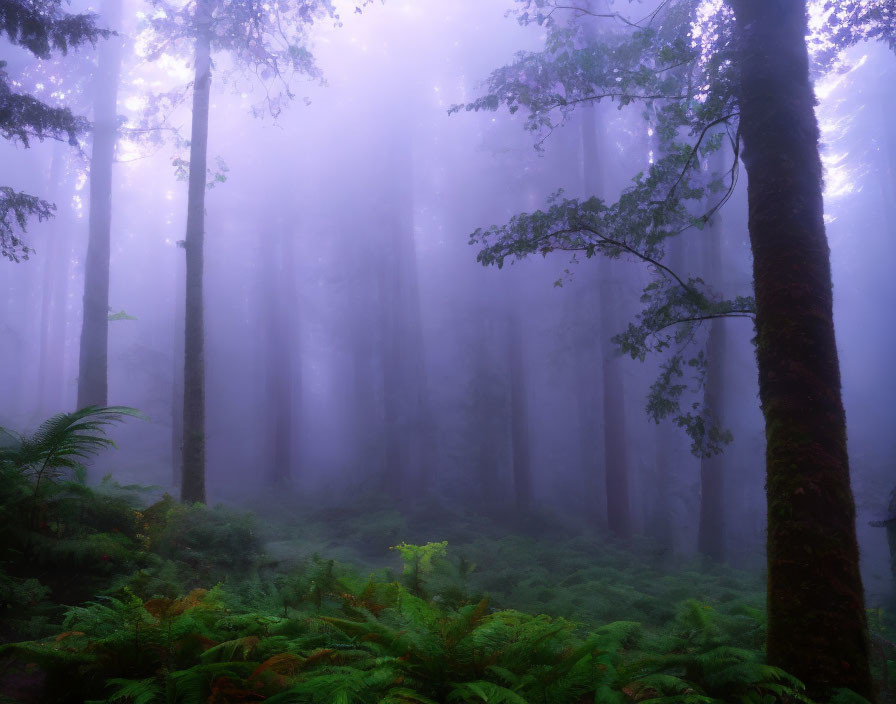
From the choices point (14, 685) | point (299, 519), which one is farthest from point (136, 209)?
point (14, 685)

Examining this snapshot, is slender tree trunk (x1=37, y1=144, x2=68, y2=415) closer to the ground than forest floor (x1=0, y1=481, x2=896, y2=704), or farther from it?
farther from it

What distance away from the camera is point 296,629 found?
146 inches

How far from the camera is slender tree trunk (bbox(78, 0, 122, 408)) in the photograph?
41.0 ft

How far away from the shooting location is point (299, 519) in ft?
55.6

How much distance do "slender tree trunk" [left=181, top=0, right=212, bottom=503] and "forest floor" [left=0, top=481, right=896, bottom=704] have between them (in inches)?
104

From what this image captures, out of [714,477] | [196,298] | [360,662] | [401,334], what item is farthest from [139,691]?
[401,334]

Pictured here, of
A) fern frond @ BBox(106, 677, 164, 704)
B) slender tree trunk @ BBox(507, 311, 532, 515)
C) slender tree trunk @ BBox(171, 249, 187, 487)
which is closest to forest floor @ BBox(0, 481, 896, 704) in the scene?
fern frond @ BBox(106, 677, 164, 704)

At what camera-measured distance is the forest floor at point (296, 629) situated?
2.90m

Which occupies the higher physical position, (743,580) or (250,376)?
(250,376)

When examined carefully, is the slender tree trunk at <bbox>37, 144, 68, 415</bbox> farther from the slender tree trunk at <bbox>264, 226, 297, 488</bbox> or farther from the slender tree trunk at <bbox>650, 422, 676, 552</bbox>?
the slender tree trunk at <bbox>650, 422, 676, 552</bbox>

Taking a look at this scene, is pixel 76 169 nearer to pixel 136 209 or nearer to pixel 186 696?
pixel 136 209

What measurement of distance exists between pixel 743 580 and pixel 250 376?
107ft

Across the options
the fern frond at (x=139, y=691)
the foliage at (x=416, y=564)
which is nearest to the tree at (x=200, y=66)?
the foliage at (x=416, y=564)

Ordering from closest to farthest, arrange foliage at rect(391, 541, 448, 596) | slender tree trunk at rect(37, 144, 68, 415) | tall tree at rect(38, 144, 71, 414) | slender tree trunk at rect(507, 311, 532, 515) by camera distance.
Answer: foliage at rect(391, 541, 448, 596) < slender tree trunk at rect(507, 311, 532, 515) < slender tree trunk at rect(37, 144, 68, 415) < tall tree at rect(38, 144, 71, 414)
